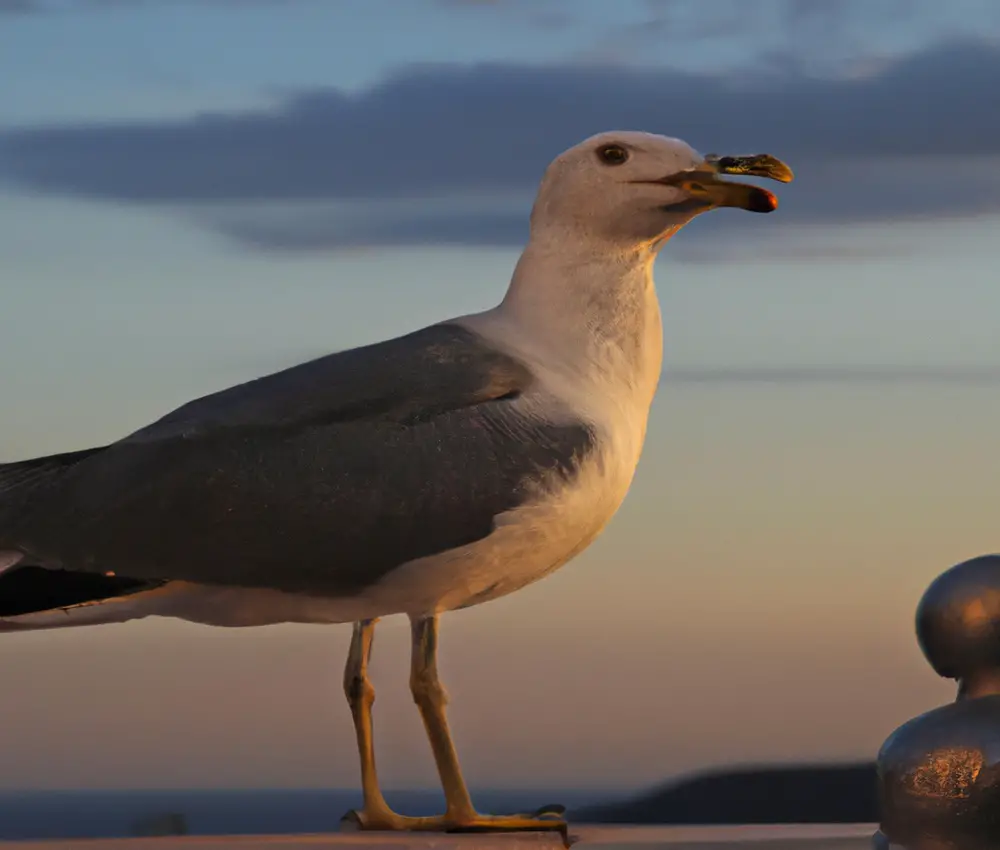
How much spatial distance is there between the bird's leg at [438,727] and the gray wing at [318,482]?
33 cm

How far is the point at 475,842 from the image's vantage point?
19.7ft

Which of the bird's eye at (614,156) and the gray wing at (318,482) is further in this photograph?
the bird's eye at (614,156)

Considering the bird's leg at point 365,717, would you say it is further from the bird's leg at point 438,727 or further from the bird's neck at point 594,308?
the bird's neck at point 594,308

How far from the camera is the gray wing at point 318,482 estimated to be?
6.25 m

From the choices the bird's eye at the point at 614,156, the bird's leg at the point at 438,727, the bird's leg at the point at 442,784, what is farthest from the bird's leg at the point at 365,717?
the bird's eye at the point at 614,156

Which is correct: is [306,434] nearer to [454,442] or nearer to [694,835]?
[454,442]

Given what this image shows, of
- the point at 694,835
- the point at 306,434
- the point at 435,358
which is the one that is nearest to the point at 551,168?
the point at 435,358

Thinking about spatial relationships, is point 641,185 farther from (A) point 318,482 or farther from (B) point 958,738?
(B) point 958,738

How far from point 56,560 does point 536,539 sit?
5.39 ft

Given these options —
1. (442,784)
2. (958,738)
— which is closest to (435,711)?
(442,784)

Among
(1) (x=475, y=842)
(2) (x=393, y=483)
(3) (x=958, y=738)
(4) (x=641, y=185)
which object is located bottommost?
(1) (x=475, y=842)

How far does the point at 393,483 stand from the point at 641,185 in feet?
4.69

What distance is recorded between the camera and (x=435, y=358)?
6523 mm

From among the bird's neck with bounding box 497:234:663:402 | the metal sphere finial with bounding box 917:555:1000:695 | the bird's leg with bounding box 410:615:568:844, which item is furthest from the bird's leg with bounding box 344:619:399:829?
the metal sphere finial with bounding box 917:555:1000:695
